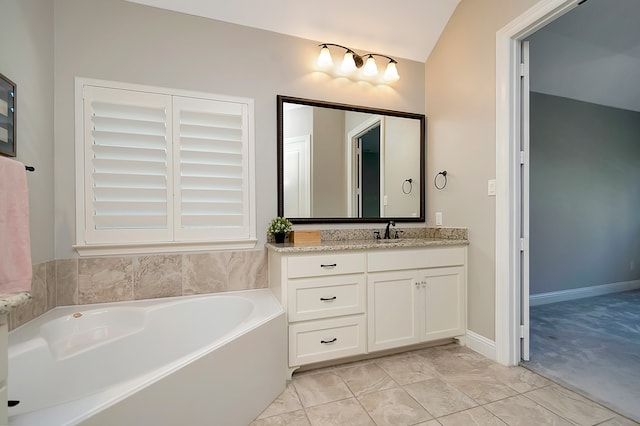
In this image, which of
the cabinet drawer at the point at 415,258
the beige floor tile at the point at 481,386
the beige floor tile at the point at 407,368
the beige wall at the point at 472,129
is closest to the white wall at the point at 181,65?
the beige wall at the point at 472,129

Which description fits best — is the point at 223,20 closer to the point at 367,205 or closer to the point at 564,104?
the point at 367,205

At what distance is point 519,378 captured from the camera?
6.00 ft

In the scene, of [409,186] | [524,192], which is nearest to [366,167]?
[409,186]

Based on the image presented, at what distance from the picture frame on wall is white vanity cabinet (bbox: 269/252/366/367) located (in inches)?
58.3

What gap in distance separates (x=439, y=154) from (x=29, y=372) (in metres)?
3.07

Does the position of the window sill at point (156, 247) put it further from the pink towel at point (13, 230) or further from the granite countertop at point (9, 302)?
the granite countertop at point (9, 302)

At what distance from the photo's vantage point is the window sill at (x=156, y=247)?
6.17ft

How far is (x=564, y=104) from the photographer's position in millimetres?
3453

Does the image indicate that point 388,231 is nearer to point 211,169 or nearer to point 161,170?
point 211,169

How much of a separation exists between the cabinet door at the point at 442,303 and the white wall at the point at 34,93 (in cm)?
255

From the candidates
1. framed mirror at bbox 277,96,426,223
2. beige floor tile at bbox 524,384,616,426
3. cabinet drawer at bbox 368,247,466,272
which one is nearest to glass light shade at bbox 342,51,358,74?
framed mirror at bbox 277,96,426,223

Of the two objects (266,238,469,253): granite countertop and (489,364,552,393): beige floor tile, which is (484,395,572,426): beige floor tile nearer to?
(489,364,552,393): beige floor tile

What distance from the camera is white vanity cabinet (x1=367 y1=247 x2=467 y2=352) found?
2055mm

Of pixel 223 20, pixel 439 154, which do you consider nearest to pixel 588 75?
pixel 439 154
